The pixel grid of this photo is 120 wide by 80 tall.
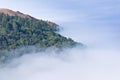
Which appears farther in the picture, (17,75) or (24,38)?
(24,38)

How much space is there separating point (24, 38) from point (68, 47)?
1259cm

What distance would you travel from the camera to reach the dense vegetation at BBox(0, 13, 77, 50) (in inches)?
5992

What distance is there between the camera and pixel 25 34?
160250 mm

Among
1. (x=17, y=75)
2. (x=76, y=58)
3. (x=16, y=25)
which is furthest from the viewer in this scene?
(x=16, y=25)

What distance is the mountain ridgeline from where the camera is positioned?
152250 mm

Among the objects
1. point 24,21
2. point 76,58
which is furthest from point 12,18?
point 76,58

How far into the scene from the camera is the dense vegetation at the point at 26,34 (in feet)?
499

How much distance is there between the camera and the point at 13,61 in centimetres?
13900

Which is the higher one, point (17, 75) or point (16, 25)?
point (16, 25)

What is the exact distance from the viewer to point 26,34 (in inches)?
6304

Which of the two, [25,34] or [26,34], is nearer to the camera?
[26,34]

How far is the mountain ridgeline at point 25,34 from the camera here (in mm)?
152250

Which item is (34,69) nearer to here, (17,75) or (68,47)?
(17,75)

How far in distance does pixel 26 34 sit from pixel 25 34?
1.05 feet
